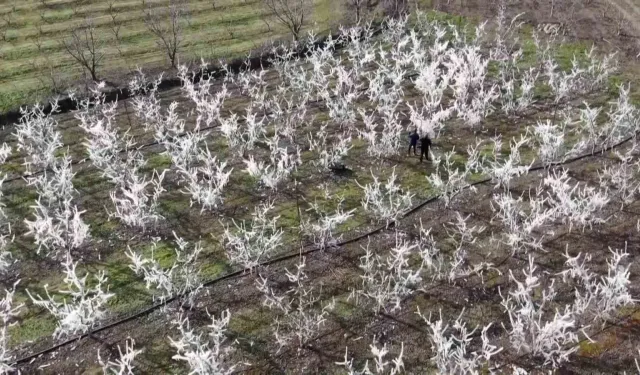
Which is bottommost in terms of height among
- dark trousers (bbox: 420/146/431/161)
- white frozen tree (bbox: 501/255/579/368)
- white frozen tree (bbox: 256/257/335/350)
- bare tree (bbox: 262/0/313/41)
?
white frozen tree (bbox: 501/255/579/368)

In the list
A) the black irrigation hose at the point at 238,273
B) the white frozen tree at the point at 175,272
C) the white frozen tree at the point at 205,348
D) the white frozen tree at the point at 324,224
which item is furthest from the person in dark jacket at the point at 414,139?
the white frozen tree at the point at 205,348

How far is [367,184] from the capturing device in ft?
51.3

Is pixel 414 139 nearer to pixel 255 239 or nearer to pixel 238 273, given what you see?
pixel 255 239

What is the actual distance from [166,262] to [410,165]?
23.2 feet

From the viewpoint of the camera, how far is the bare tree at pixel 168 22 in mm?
23672

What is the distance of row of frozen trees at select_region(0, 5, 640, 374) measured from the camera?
11523mm

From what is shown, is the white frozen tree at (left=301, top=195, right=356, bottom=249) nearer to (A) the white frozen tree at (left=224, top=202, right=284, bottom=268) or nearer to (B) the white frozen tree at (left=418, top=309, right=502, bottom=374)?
(A) the white frozen tree at (left=224, top=202, right=284, bottom=268)

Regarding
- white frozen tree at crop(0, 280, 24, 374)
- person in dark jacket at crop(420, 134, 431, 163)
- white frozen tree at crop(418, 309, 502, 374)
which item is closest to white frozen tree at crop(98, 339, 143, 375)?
white frozen tree at crop(0, 280, 24, 374)

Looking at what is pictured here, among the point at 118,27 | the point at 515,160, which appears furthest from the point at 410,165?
the point at 118,27

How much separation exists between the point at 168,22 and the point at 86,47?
405cm

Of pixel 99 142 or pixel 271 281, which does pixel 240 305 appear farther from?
pixel 99 142

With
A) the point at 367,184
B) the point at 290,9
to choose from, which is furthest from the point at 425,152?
the point at 290,9

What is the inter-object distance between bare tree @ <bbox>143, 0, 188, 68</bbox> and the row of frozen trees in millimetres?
2976

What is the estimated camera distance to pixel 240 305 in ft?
40.9
